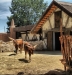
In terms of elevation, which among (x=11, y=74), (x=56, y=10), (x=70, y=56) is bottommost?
(x=11, y=74)

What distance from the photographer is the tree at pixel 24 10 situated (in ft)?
160

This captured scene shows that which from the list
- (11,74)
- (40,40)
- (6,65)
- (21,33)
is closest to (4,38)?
(21,33)

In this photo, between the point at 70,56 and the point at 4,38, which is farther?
the point at 4,38

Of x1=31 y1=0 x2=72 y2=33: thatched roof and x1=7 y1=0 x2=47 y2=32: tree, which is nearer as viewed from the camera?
x1=31 y1=0 x2=72 y2=33: thatched roof

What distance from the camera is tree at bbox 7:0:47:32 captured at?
4869 cm

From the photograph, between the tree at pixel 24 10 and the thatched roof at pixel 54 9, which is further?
the tree at pixel 24 10

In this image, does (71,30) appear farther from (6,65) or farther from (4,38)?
(4,38)

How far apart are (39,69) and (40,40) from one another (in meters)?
14.0

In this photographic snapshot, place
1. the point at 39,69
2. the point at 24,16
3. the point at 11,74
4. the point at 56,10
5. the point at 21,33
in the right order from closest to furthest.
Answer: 1. the point at 11,74
2. the point at 39,69
3. the point at 56,10
4. the point at 21,33
5. the point at 24,16

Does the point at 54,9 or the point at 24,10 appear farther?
the point at 24,10

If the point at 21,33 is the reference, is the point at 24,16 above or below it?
above

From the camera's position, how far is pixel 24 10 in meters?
49.7

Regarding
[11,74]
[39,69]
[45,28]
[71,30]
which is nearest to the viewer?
[11,74]

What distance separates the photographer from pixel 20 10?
49.6 metres
